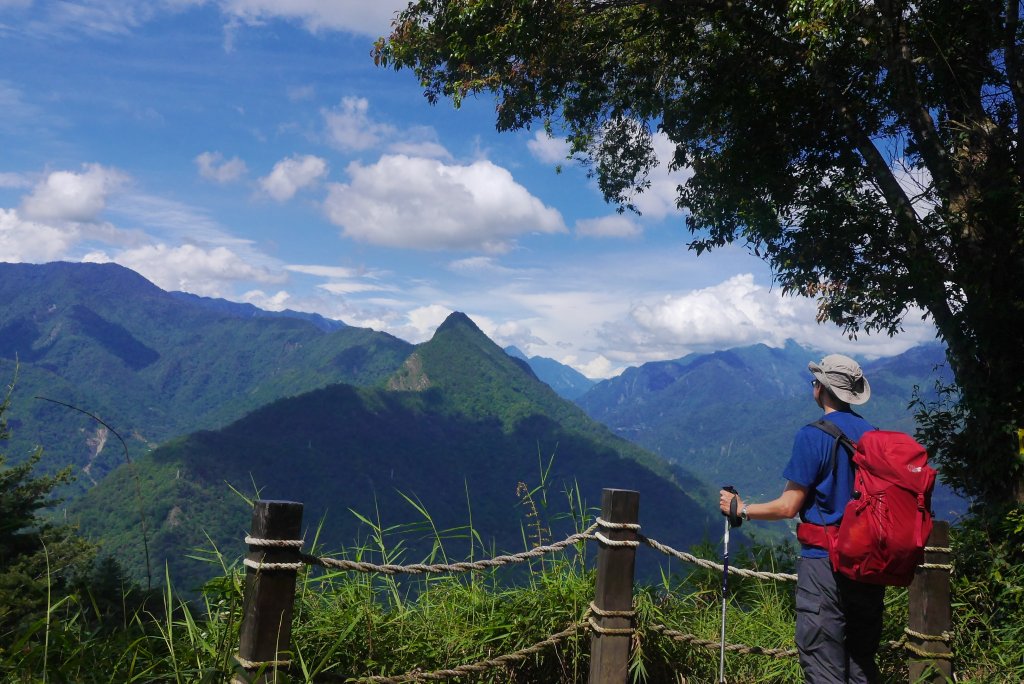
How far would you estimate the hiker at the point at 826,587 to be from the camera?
302cm

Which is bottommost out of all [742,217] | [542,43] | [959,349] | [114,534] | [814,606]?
[114,534]

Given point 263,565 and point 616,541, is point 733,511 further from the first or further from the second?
point 263,565

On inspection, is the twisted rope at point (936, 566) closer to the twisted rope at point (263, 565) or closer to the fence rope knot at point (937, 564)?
the fence rope knot at point (937, 564)

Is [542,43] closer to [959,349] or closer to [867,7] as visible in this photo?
[867,7]

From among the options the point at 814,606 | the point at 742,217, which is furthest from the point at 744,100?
the point at 814,606

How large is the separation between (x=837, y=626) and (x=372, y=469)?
163 m

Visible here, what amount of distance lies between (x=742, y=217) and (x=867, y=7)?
2.50m

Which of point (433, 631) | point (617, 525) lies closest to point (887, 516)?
point (617, 525)

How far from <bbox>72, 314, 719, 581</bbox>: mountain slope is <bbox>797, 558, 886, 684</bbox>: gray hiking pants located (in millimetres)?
100107

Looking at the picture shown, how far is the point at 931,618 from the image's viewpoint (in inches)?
161

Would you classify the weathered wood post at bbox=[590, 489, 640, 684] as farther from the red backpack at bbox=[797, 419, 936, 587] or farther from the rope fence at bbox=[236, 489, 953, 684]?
the red backpack at bbox=[797, 419, 936, 587]

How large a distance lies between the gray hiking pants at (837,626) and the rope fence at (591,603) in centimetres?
40

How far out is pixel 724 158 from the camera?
8711 mm

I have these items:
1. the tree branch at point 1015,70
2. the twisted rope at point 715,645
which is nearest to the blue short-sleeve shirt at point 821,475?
the twisted rope at point 715,645
